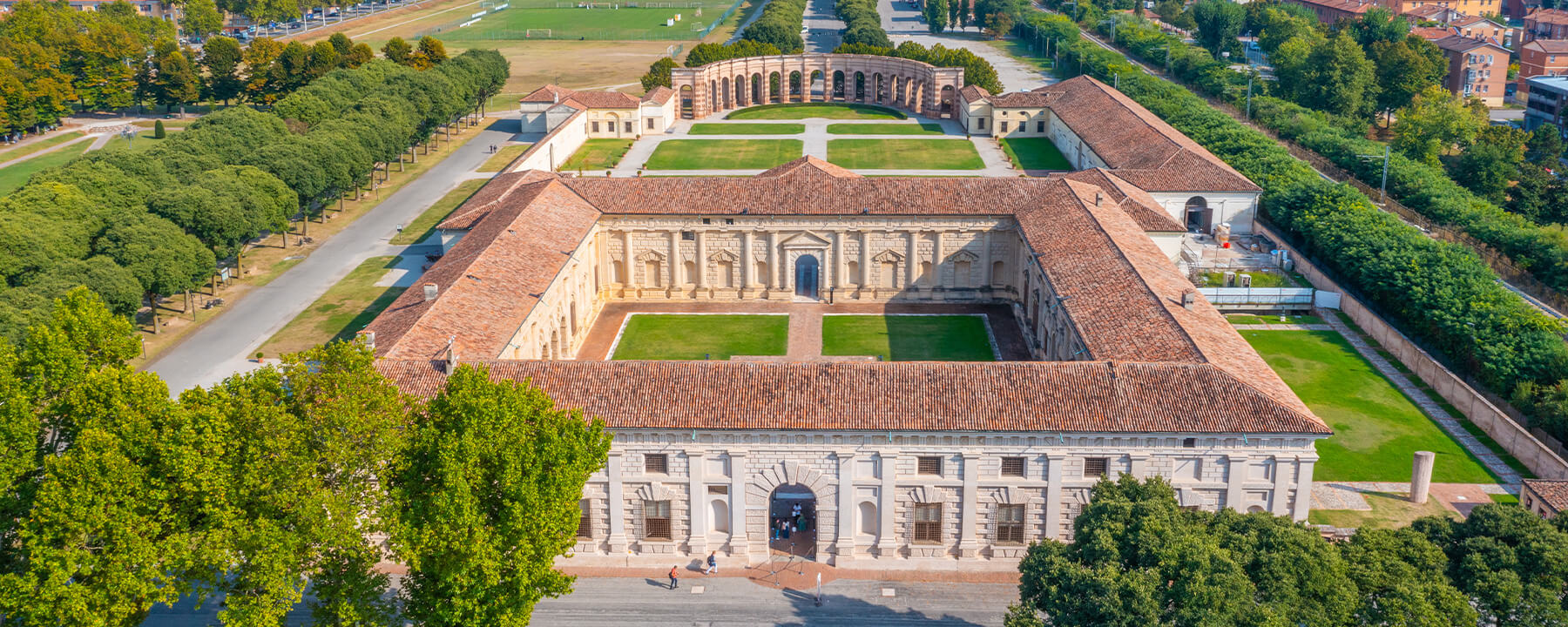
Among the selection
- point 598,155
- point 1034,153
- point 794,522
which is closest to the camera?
point 794,522

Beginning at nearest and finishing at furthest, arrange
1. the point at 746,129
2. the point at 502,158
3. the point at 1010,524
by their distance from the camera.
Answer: the point at 1010,524 → the point at 502,158 → the point at 746,129

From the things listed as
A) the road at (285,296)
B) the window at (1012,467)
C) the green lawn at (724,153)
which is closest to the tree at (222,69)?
the road at (285,296)

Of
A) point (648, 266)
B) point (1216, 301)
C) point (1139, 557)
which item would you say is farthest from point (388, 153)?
point (1139, 557)

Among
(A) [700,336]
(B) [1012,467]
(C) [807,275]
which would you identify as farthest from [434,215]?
(B) [1012,467]

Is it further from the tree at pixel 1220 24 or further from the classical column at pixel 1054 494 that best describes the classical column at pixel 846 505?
the tree at pixel 1220 24

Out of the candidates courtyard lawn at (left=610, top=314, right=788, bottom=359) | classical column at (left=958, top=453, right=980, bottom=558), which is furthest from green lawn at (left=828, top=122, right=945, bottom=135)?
classical column at (left=958, top=453, right=980, bottom=558)

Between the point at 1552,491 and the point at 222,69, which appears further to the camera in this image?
the point at 222,69

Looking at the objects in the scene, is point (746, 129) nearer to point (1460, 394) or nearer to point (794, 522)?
point (1460, 394)
